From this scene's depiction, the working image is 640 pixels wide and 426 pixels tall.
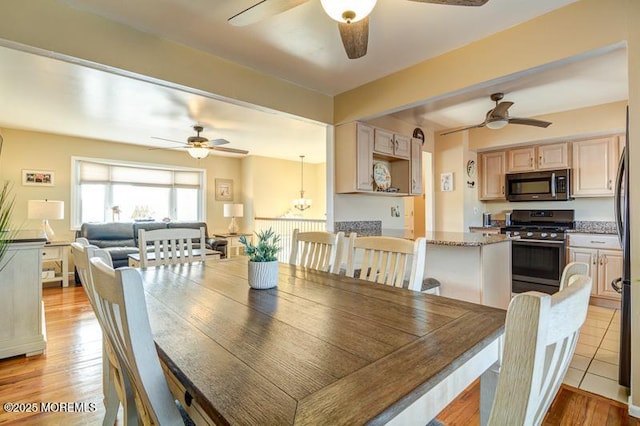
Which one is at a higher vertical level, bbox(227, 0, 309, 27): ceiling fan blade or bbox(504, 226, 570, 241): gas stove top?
bbox(227, 0, 309, 27): ceiling fan blade

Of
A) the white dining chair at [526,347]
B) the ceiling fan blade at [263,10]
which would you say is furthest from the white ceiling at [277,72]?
the white dining chair at [526,347]

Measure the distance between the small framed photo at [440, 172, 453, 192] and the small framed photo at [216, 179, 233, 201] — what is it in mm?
4703

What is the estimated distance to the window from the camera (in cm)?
558

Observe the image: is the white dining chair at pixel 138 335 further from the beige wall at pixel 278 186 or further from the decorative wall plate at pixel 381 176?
the beige wall at pixel 278 186

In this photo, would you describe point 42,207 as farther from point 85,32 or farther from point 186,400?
point 186,400

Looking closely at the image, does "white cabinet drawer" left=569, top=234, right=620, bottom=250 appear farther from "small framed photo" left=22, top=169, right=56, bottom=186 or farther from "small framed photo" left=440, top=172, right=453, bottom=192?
"small framed photo" left=22, top=169, right=56, bottom=186

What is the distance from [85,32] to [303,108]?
185 cm

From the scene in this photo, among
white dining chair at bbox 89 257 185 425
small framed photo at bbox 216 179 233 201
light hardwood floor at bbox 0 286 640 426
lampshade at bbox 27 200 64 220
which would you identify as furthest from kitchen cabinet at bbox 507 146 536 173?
lampshade at bbox 27 200 64 220

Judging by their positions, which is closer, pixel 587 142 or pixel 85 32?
pixel 85 32

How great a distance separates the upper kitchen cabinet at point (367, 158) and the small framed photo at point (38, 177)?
16.1 feet

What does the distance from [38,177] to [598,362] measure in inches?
291

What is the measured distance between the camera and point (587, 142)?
A: 4.05m

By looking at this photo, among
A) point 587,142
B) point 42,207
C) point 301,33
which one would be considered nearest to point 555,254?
point 587,142

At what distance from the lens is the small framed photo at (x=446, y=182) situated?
4.65 meters
